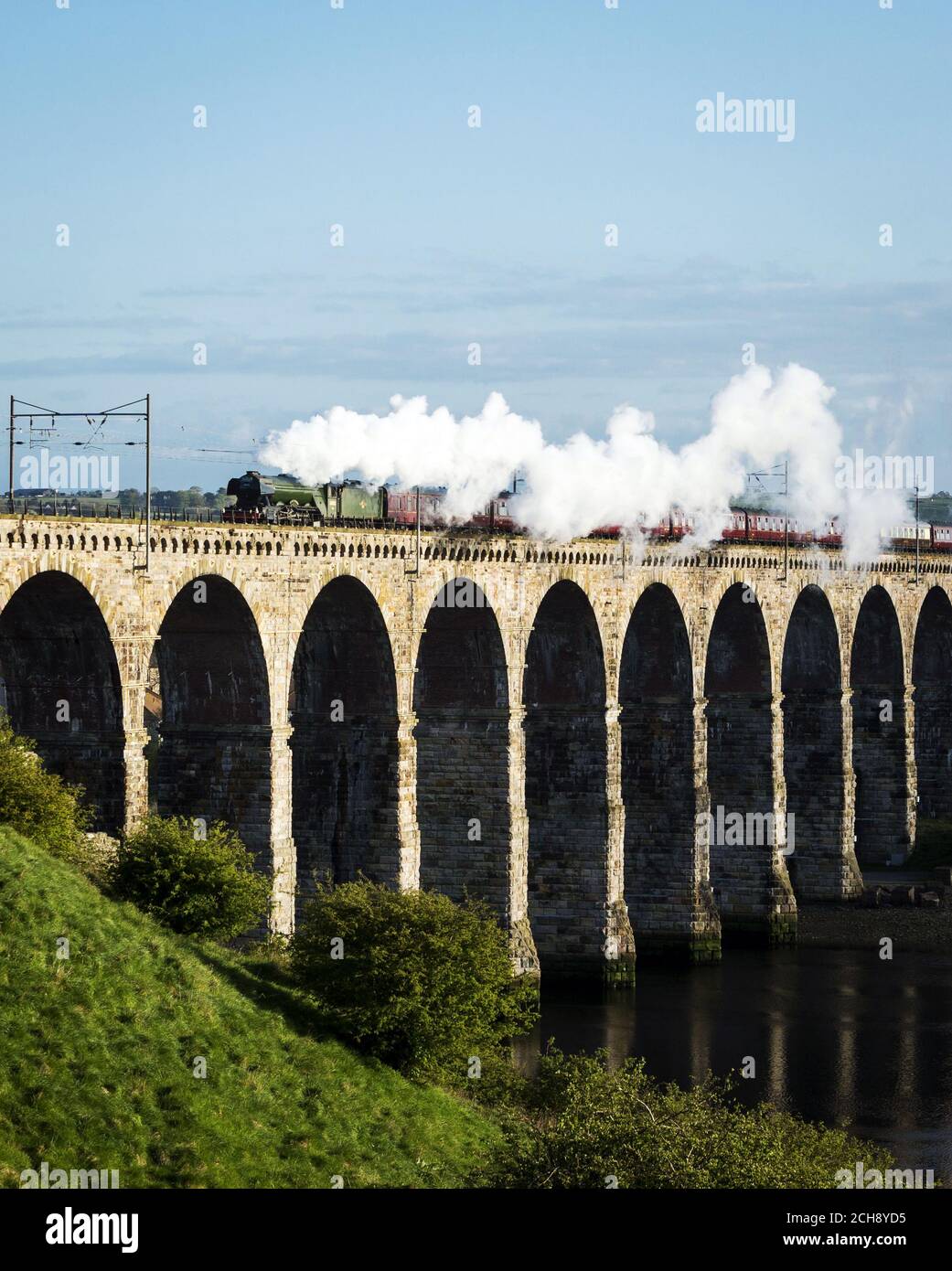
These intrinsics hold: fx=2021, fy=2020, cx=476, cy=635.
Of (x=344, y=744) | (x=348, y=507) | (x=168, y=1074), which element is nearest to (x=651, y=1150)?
(x=168, y=1074)

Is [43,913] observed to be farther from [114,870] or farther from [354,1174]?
[354,1174]

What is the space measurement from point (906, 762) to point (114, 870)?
61.0 meters

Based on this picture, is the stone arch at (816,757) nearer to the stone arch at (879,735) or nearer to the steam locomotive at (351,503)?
the stone arch at (879,735)

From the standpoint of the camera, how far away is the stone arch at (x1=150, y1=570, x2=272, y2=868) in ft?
185

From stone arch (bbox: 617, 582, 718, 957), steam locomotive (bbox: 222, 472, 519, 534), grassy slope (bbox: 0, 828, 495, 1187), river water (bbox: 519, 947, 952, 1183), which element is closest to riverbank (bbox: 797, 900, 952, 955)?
river water (bbox: 519, 947, 952, 1183)

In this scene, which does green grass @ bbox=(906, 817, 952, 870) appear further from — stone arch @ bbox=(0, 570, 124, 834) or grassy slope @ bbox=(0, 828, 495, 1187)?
stone arch @ bbox=(0, 570, 124, 834)

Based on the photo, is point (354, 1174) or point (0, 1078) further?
point (354, 1174)

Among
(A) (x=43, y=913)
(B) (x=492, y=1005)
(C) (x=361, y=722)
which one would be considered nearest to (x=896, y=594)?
(C) (x=361, y=722)

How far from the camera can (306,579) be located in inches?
2293

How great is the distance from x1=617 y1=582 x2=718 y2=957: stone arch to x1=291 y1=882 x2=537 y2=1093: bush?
2969cm

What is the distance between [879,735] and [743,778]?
62.5 feet

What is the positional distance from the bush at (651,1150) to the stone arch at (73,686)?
16.4 meters

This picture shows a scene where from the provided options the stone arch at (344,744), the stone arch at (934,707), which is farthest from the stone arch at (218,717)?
the stone arch at (934,707)

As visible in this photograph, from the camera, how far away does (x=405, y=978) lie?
153 feet
